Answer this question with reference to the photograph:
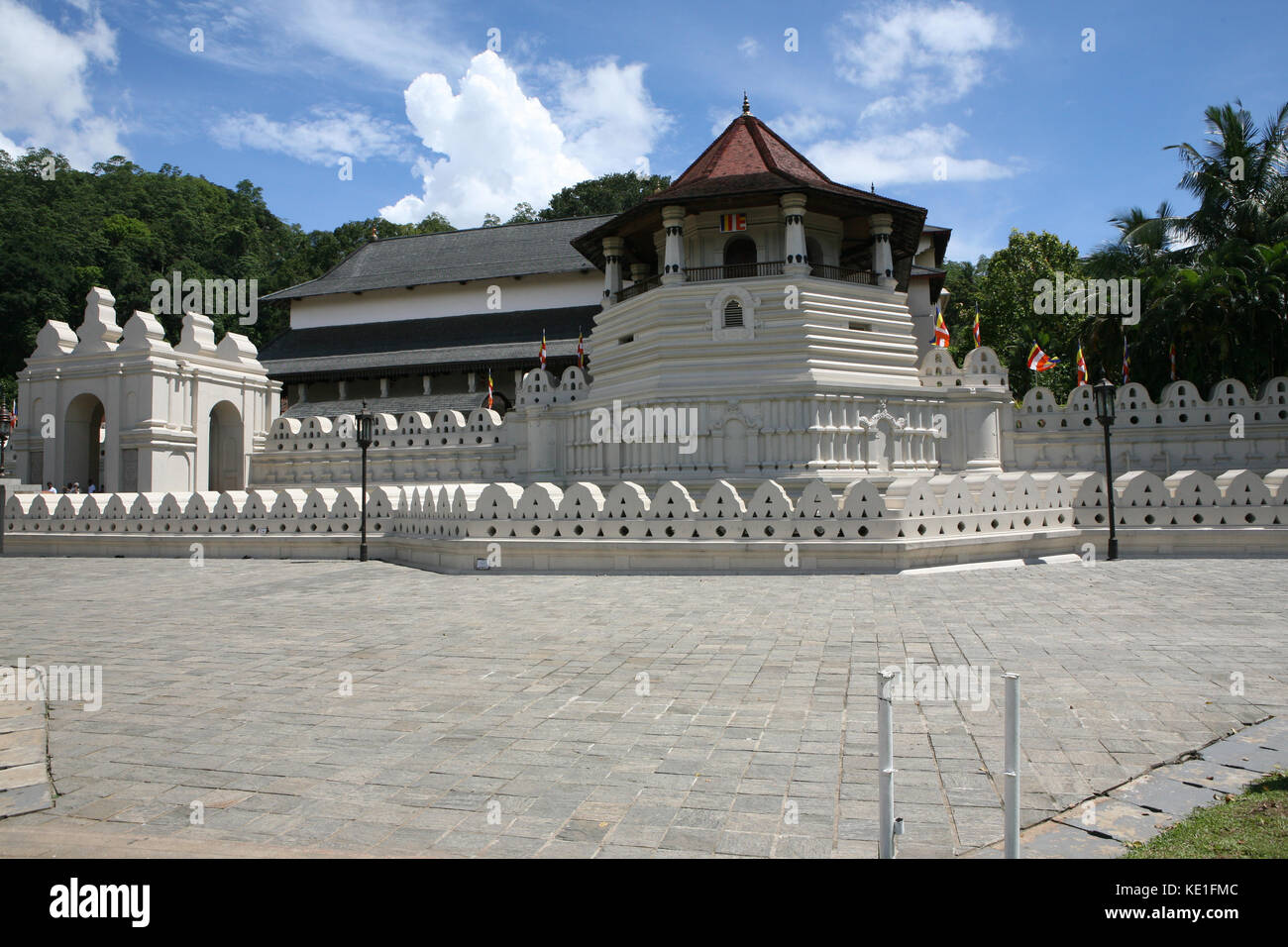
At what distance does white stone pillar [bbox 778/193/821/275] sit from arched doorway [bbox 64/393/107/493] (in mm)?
23070

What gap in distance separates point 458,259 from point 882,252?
2694 centimetres

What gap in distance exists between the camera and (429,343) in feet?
140

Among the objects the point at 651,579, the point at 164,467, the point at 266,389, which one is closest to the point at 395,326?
the point at 266,389

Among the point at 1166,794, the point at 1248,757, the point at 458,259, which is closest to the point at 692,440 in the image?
the point at 1248,757

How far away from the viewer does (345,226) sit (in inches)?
3157

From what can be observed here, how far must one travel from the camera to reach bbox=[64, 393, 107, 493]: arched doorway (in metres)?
28.2

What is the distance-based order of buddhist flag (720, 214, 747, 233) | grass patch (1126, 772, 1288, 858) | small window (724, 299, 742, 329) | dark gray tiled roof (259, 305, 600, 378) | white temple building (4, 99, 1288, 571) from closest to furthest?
grass patch (1126, 772, 1288, 858) → white temple building (4, 99, 1288, 571) → small window (724, 299, 742, 329) → buddhist flag (720, 214, 747, 233) → dark gray tiled roof (259, 305, 600, 378)

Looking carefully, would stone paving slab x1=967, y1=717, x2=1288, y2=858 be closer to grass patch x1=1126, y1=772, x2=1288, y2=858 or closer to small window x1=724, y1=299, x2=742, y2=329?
grass patch x1=1126, y1=772, x2=1288, y2=858

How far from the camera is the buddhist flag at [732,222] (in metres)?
27.1

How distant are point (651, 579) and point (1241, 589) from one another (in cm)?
901

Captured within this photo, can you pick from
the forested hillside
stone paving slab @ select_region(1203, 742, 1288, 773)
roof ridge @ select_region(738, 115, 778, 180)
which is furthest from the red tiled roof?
the forested hillside

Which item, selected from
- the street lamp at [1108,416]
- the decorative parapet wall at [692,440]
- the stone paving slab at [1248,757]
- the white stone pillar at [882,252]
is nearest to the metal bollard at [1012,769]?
the stone paving slab at [1248,757]

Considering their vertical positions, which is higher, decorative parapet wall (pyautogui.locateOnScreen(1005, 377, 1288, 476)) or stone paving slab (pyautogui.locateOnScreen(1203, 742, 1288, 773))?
decorative parapet wall (pyautogui.locateOnScreen(1005, 377, 1288, 476))

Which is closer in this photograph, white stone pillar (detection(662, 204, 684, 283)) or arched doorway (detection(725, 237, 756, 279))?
white stone pillar (detection(662, 204, 684, 283))
